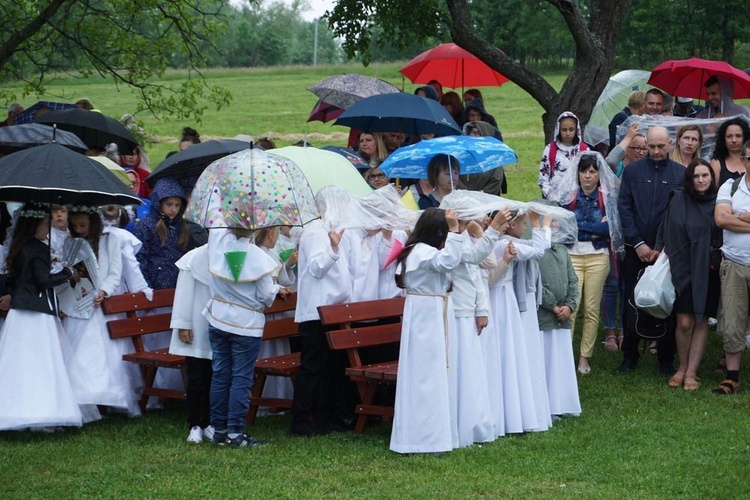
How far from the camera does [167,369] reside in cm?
1027

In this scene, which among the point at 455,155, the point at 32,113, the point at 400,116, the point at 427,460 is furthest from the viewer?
the point at 32,113

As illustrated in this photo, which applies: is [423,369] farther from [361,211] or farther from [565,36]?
[565,36]

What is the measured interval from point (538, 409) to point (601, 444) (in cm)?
73

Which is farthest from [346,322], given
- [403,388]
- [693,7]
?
[693,7]

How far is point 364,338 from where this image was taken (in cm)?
906

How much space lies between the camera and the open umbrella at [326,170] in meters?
9.83

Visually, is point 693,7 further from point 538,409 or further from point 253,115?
point 538,409

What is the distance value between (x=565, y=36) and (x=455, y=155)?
Result: 47051 mm

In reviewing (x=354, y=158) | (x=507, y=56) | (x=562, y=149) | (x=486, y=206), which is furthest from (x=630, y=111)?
(x=486, y=206)

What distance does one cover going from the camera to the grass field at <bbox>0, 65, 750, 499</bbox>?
24.4 feet

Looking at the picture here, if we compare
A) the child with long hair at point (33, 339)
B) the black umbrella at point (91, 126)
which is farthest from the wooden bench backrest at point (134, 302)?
the black umbrella at point (91, 126)

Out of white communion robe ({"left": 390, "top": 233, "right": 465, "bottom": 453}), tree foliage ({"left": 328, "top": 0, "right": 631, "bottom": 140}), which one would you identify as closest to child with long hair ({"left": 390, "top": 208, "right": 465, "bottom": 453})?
white communion robe ({"left": 390, "top": 233, "right": 465, "bottom": 453})

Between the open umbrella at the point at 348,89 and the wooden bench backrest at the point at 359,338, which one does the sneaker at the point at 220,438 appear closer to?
the wooden bench backrest at the point at 359,338

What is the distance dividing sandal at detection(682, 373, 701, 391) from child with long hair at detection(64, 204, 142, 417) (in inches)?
196
